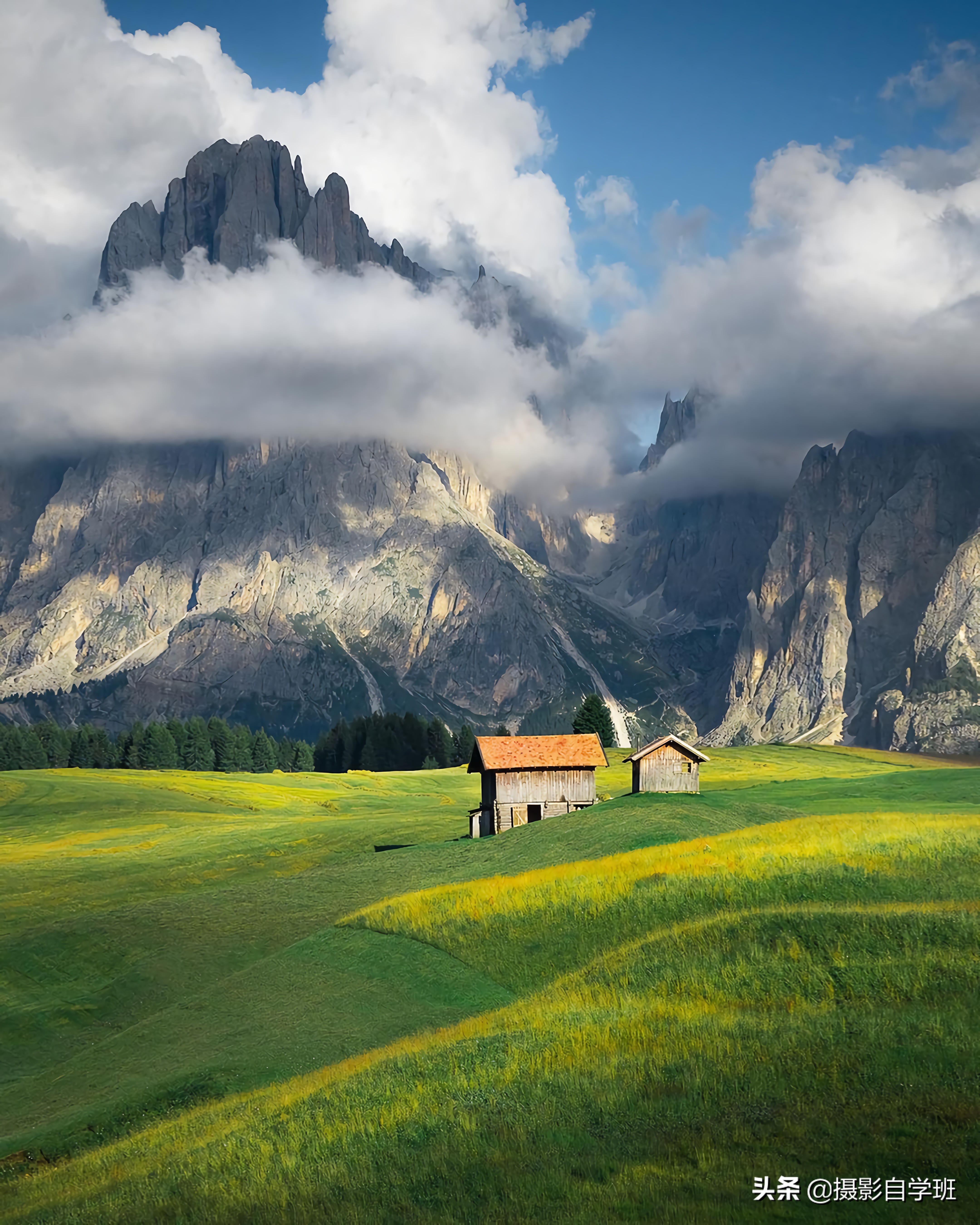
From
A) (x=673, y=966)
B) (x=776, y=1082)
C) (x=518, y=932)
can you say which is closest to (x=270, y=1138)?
(x=776, y=1082)

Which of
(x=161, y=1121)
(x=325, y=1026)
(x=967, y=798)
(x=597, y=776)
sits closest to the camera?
(x=161, y=1121)

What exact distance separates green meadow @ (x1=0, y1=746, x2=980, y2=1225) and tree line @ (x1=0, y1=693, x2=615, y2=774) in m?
114

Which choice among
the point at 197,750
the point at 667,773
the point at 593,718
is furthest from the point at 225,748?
the point at 667,773

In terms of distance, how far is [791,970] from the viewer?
964 inches

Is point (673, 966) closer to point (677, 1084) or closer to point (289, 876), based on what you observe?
point (677, 1084)

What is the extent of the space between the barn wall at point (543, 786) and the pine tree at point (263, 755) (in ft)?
391

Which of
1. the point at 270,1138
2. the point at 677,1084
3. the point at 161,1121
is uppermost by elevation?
the point at 677,1084

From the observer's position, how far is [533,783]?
78312 millimetres

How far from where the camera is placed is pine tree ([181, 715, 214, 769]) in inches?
7180

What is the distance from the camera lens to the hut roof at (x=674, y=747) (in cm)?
7369

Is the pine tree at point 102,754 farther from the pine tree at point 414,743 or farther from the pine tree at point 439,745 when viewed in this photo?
the pine tree at point 439,745

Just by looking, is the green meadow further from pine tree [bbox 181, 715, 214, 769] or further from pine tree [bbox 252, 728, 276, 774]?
pine tree [bbox 252, 728, 276, 774]

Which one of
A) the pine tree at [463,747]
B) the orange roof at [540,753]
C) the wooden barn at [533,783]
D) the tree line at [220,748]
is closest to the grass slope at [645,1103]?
the wooden barn at [533,783]

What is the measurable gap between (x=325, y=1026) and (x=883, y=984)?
17.1 metres
